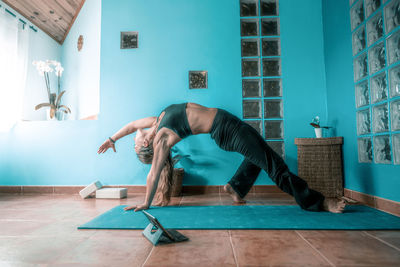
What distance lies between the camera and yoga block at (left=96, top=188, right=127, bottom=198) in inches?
98.8

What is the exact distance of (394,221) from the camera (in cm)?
153

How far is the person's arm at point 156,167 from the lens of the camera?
6.14 ft

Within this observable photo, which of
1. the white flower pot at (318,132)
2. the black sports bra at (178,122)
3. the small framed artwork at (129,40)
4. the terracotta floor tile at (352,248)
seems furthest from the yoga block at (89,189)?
the white flower pot at (318,132)

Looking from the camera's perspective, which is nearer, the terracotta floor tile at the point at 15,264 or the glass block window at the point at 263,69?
the terracotta floor tile at the point at 15,264

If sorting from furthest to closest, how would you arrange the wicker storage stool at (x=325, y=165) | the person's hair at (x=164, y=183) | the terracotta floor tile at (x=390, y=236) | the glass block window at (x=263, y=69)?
1. the glass block window at (x=263, y=69)
2. the wicker storage stool at (x=325, y=165)
3. the person's hair at (x=164, y=183)
4. the terracotta floor tile at (x=390, y=236)

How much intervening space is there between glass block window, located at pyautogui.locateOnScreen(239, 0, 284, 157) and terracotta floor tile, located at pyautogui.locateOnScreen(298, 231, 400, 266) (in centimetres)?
149

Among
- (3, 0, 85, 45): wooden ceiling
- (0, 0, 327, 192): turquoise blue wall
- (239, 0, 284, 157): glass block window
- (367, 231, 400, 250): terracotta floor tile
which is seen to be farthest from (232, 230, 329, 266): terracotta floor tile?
(3, 0, 85, 45): wooden ceiling

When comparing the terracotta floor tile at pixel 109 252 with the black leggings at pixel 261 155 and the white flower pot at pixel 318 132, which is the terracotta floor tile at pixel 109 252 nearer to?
the black leggings at pixel 261 155

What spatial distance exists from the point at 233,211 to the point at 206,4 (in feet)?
7.88

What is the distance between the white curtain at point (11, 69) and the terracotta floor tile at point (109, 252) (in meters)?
2.46

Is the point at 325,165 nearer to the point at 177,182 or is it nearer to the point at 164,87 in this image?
the point at 177,182

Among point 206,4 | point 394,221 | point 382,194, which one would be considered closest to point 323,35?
point 206,4

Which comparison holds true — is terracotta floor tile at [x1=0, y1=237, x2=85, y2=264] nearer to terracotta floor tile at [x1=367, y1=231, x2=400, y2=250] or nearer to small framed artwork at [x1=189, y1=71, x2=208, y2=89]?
terracotta floor tile at [x1=367, y1=231, x2=400, y2=250]

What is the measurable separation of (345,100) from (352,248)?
5.50 ft
